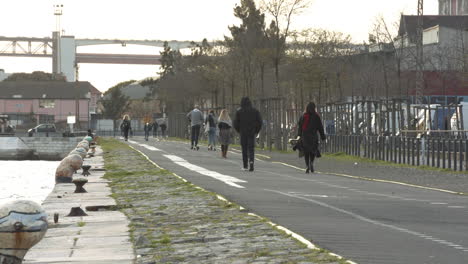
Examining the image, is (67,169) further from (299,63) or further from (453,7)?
(453,7)

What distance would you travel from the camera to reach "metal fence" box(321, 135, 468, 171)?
3170cm

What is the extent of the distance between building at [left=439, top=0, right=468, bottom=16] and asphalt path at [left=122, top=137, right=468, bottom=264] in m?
138

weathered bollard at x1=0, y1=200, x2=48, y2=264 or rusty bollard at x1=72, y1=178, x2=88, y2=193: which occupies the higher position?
weathered bollard at x1=0, y1=200, x2=48, y2=264

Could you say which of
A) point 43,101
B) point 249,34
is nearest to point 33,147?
point 249,34

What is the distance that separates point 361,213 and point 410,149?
21770mm

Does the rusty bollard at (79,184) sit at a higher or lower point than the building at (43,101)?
lower

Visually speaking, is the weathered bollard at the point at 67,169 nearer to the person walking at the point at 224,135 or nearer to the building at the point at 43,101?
the person walking at the point at 224,135

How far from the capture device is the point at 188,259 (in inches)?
384

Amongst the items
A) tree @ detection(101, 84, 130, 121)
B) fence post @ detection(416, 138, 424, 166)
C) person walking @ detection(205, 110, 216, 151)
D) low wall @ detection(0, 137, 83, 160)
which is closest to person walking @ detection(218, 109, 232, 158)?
person walking @ detection(205, 110, 216, 151)

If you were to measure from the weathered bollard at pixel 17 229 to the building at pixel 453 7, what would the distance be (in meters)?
152

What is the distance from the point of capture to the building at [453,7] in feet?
522

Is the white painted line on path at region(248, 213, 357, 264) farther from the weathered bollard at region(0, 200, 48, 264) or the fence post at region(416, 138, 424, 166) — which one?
the fence post at region(416, 138, 424, 166)

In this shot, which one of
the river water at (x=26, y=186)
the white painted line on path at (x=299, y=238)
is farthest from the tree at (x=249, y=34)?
the white painted line on path at (x=299, y=238)

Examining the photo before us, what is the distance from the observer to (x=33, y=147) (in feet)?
376
